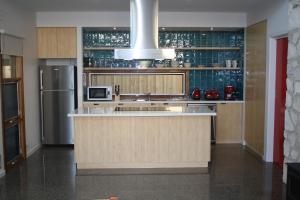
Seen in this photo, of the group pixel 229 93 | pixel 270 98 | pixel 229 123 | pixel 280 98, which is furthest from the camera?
pixel 229 93

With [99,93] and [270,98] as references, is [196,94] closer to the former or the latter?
[270,98]

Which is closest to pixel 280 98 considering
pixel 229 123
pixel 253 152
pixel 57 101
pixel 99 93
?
pixel 253 152

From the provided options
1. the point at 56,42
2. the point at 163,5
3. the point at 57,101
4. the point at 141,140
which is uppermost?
the point at 163,5

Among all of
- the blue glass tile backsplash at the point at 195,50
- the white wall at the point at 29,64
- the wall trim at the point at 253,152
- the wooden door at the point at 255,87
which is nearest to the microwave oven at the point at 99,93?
the blue glass tile backsplash at the point at 195,50

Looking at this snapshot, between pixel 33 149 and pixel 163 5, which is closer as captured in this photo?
pixel 163 5

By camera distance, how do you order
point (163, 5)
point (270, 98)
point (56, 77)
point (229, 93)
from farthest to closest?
point (229, 93) < point (56, 77) < point (163, 5) < point (270, 98)

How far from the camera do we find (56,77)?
22.3 ft

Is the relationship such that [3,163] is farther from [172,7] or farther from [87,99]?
[172,7]

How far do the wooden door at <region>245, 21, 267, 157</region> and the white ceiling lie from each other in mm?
436

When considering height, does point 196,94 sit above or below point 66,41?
below

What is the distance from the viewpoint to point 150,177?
4883 millimetres

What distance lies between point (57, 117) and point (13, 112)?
130 centimetres

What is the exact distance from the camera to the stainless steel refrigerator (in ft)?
22.3

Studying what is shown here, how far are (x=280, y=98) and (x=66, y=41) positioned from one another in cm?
433
